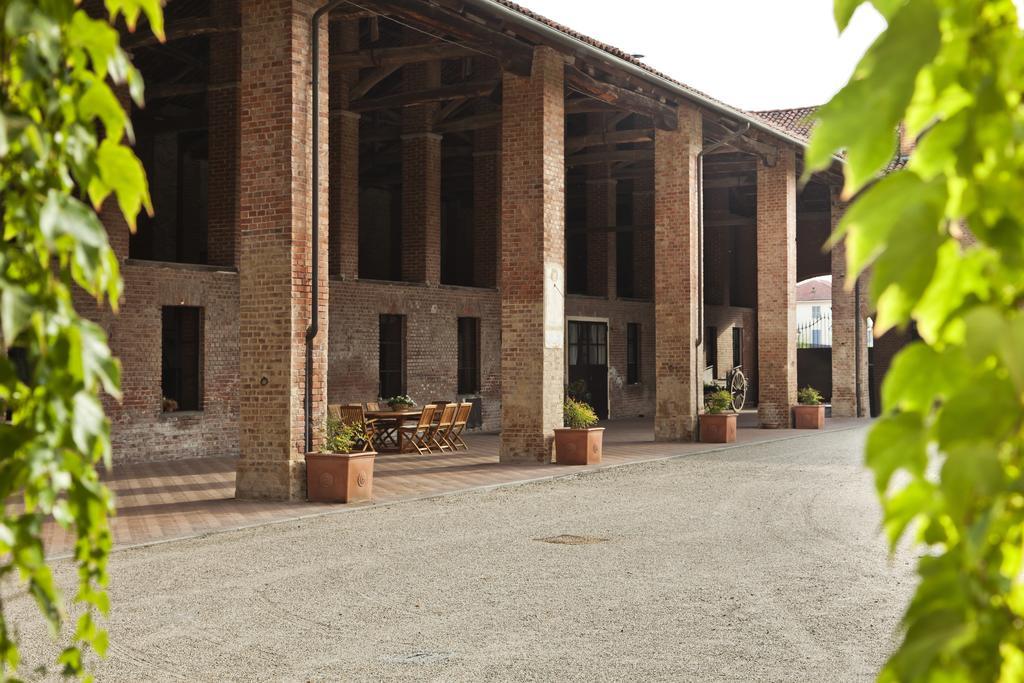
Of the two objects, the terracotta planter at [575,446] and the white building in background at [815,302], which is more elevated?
the white building in background at [815,302]

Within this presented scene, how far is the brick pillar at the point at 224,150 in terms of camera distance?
17516 millimetres

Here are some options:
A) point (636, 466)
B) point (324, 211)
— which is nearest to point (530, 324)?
point (636, 466)

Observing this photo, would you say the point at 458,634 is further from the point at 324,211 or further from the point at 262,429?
the point at 324,211

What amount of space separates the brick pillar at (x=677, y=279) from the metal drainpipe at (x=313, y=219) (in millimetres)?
9250

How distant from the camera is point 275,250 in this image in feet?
37.1

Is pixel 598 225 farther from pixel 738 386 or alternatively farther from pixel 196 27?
pixel 196 27

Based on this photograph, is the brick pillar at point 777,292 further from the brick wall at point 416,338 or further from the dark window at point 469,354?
the dark window at point 469,354

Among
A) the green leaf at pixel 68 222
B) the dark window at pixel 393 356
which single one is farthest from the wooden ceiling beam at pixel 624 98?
the green leaf at pixel 68 222

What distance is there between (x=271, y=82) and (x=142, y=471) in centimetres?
641

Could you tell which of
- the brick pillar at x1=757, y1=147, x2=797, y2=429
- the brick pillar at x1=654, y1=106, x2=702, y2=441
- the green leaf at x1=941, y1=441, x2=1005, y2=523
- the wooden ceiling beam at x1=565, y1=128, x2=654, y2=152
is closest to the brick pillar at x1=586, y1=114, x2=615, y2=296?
the wooden ceiling beam at x1=565, y1=128, x2=654, y2=152

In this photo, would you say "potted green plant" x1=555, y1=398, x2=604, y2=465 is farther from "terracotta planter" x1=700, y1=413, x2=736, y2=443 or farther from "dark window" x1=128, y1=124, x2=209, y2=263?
"dark window" x1=128, y1=124, x2=209, y2=263

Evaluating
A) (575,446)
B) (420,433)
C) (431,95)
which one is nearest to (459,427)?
(420,433)

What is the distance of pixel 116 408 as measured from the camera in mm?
15195

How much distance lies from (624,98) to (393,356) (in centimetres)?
719
